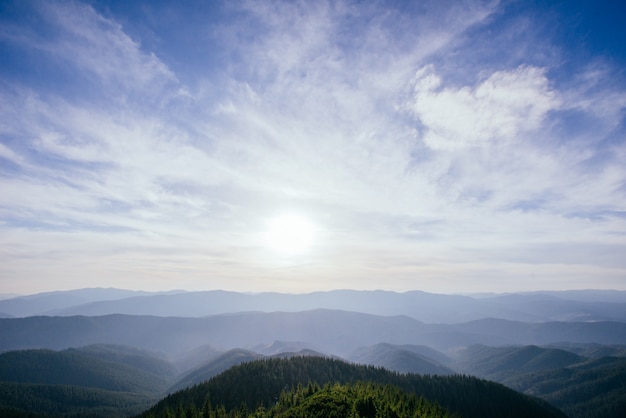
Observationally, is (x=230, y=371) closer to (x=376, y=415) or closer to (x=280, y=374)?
(x=280, y=374)

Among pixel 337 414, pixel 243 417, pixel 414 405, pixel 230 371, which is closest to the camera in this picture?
pixel 337 414

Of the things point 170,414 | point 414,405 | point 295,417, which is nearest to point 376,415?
point 295,417

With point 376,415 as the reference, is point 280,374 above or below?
below

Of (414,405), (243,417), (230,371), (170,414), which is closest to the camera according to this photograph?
(170,414)

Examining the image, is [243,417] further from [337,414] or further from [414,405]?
[337,414]

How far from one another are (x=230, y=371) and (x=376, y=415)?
5871 inches

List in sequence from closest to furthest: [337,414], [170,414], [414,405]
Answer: [337,414] → [170,414] → [414,405]

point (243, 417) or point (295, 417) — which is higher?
point (295, 417)

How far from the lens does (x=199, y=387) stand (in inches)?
7293

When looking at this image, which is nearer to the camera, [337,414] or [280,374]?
[337,414]

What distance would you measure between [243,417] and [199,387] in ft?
204

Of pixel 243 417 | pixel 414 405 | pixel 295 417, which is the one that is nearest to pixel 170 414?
pixel 243 417

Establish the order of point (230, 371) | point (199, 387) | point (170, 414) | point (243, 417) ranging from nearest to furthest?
point (170, 414) → point (243, 417) → point (199, 387) → point (230, 371)

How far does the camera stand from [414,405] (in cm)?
12438
